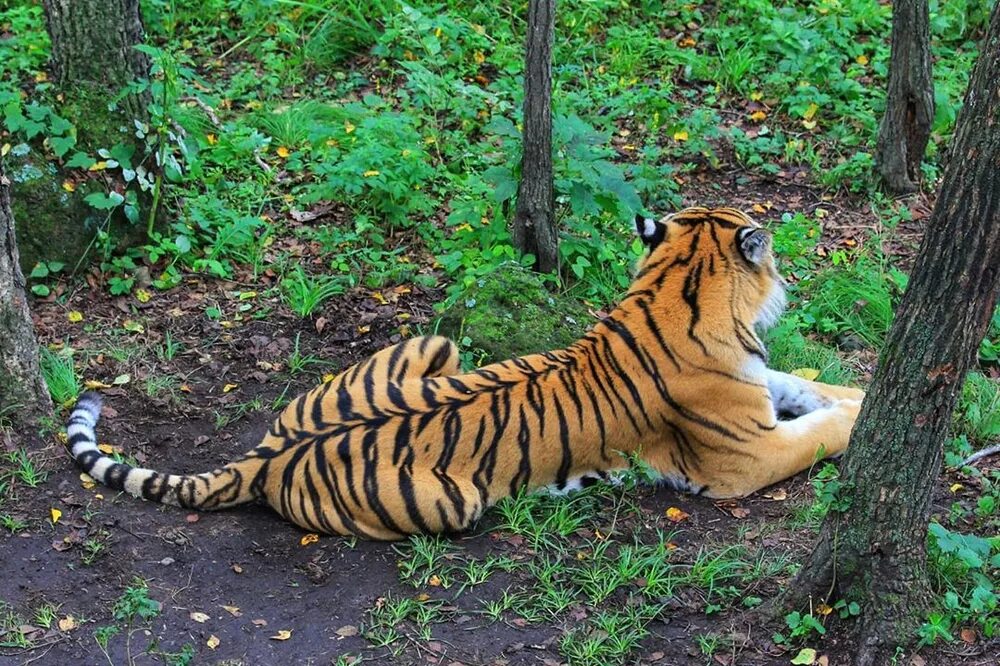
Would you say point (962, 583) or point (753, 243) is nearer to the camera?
point (962, 583)

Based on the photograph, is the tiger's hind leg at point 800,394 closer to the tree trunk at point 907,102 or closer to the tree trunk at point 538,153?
the tree trunk at point 538,153

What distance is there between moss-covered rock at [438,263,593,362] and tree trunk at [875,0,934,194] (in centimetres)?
288

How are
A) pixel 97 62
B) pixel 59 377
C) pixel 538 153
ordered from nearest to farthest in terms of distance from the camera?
pixel 59 377, pixel 538 153, pixel 97 62

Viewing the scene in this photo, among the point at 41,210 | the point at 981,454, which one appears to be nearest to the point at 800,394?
the point at 981,454

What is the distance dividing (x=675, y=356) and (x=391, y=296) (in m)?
2.19

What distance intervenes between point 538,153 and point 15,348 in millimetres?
2927

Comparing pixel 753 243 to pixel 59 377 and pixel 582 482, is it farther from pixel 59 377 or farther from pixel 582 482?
pixel 59 377

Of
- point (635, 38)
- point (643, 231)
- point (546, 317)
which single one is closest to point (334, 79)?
point (635, 38)

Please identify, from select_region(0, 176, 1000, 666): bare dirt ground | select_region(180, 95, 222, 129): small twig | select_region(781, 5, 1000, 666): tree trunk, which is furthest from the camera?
select_region(180, 95, 222, 129): small twig

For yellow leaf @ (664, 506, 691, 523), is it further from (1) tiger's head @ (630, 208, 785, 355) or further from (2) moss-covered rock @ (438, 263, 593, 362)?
(2) moss-covered rock @ (438, 263, 593, 362)

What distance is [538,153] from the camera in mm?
6230

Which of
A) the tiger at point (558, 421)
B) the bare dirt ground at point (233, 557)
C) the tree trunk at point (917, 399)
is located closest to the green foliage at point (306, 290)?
the bare dirt ground at point (233, 557)

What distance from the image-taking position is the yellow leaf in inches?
197

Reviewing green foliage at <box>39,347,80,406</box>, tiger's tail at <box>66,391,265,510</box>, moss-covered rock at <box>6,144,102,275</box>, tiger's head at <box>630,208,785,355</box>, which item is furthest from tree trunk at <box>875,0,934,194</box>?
green foliage at <box>39,347,80,406</box>
